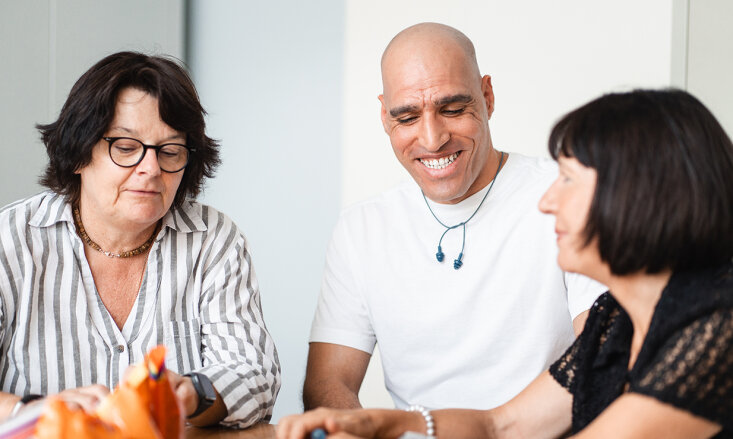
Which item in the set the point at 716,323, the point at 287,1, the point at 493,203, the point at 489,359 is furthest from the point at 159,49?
the point at 716,323

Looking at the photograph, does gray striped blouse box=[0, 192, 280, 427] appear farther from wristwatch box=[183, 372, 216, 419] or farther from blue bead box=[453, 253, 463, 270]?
blue bead box=[453, 253, 463, 270]

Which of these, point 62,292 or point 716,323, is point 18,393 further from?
point 716,323

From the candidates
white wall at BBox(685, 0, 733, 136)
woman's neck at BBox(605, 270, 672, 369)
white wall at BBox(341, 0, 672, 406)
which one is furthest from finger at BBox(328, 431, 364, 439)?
white wall at BBox(685, 0, 733, 136)

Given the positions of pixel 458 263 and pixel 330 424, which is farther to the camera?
pixel 458 263

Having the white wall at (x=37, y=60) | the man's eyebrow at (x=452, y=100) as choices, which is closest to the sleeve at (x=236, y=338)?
the man's eyebrow at (x=452, y=100)

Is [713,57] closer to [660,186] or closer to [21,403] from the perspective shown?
[660,186]

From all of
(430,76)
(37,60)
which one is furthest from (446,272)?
(37,60)

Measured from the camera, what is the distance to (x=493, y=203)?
2033 mm

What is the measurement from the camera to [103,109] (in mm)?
1763

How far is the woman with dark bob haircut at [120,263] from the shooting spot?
1.73 meters

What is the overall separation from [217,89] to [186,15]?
42 centimetres

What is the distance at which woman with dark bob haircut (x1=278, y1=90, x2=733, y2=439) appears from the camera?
1.00 meters

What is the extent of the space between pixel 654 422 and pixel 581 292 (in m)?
0.88

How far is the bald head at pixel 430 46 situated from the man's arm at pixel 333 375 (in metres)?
0.80
